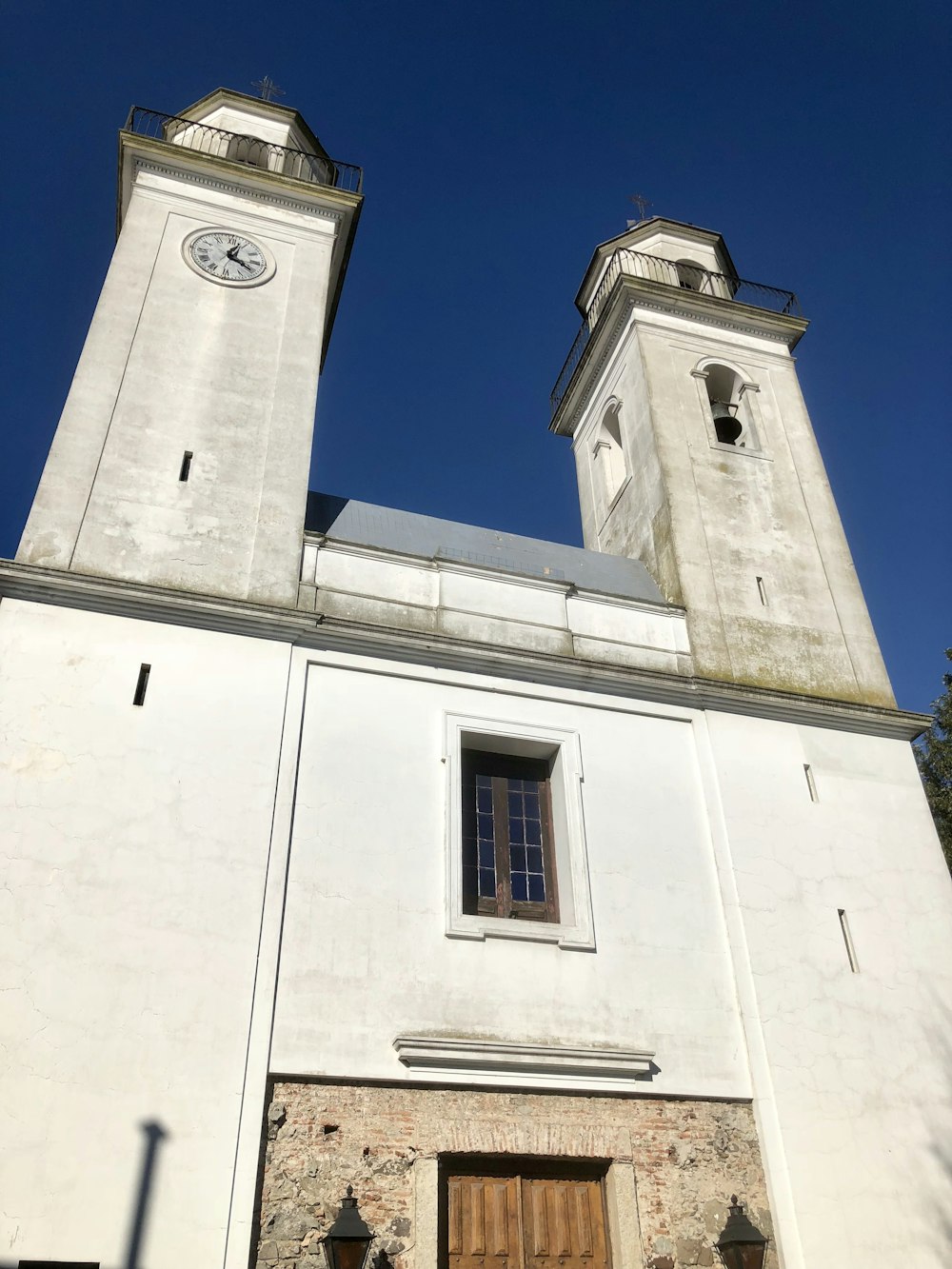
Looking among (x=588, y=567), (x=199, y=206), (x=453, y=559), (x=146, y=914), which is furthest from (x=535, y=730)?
(x=199, y=206)

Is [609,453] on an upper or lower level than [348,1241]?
upper

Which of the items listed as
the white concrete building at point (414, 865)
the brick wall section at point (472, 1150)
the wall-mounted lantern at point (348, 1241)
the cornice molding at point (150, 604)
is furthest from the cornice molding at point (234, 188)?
the wall-mounted lantern at point (348, 1241)

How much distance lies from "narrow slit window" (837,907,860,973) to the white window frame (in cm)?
302

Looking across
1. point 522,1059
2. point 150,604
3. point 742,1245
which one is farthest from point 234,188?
point 742,1245

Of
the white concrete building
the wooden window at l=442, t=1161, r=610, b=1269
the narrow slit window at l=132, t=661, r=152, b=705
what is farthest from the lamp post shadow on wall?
the narrow slit window at l=132, t=661, r=152, b=705

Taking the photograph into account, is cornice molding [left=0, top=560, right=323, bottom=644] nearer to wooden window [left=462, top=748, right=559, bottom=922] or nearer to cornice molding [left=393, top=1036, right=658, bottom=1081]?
wooden window [left=462, top=748, right=559, bottom=922]

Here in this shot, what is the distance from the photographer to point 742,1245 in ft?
28.8

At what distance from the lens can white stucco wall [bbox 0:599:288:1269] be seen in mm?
7801

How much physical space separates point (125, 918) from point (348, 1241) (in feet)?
10.7

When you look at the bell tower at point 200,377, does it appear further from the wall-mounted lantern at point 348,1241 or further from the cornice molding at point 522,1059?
the wall-mounted lantern at point 348,1241

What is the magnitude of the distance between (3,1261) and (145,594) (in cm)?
605

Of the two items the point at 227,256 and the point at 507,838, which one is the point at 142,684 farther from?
the point at 227,256

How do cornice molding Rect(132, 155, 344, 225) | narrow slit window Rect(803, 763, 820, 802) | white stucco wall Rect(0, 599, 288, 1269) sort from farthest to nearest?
cornice molding Rect(132, 155, 344, 225)
narrow slit window Rect(803, 763, 820, 802)
white stucco wall Rect(0, 599, 288, 1269)

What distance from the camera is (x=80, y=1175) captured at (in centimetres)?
777
